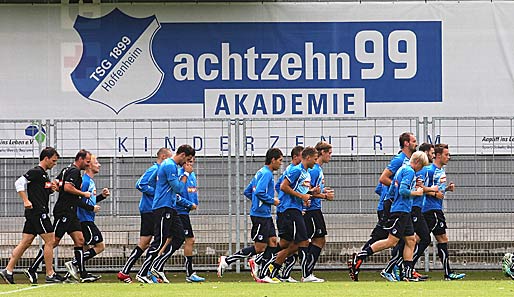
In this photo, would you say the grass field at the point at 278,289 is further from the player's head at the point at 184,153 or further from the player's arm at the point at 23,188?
the player's head at the point at 184,153

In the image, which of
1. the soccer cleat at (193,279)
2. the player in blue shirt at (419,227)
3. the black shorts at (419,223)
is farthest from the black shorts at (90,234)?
the black shorts at (419,223)

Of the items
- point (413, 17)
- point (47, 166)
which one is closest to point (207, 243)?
point (47, 166)

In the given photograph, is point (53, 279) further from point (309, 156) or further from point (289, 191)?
point (309, 156)

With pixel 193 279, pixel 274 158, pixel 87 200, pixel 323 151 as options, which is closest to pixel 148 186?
pixel 87 200

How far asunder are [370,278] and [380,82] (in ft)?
11.8

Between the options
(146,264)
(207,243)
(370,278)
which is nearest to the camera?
(146,264)

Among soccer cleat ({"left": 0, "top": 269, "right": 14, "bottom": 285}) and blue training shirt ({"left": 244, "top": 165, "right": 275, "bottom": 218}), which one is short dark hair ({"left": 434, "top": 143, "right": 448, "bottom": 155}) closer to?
blue training shirt ({"left": 244, "top": 165, "right": 275, "bottom": 218})

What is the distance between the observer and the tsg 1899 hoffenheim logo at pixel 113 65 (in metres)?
18.9

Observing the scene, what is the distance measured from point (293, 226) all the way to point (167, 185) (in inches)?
68.9

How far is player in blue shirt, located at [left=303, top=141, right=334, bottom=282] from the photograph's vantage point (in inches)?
→ 623

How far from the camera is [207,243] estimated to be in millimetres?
18219

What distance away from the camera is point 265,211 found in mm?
15727

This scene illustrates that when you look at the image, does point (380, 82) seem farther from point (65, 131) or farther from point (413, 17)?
point (65, 131)

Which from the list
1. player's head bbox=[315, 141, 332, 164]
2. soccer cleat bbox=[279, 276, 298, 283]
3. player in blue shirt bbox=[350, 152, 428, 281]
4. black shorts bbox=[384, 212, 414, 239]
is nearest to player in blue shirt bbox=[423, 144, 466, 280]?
player in blue shirt bbox=[350, 152, 428, 281]
